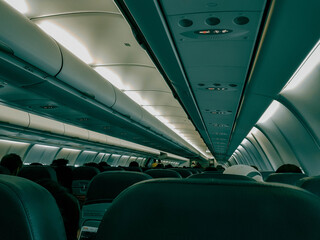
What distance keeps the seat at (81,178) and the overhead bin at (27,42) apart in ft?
10.1

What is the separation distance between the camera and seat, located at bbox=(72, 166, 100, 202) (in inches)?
284

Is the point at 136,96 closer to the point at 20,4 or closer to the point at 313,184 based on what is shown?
the point at 20,4

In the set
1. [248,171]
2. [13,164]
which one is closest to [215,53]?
[248,171]

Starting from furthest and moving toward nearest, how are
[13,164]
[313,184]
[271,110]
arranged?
[271,110] < [13,164] < [313,184]

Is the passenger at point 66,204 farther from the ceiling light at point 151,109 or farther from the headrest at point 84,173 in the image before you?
the ceiling light at point 151,109

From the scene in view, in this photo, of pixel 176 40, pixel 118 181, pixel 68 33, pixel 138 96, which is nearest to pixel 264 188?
pixel 118 181

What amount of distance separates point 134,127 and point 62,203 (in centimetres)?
795

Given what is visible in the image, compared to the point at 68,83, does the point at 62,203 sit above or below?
below

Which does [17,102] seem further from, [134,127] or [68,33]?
[134,127]

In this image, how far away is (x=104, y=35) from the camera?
5.58m

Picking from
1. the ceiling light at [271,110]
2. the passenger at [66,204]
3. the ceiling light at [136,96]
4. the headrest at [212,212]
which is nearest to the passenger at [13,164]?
the passenger at [66,204]

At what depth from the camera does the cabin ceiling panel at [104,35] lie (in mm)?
4996

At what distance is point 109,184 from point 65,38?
336 centimetres

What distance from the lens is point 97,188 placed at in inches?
152
